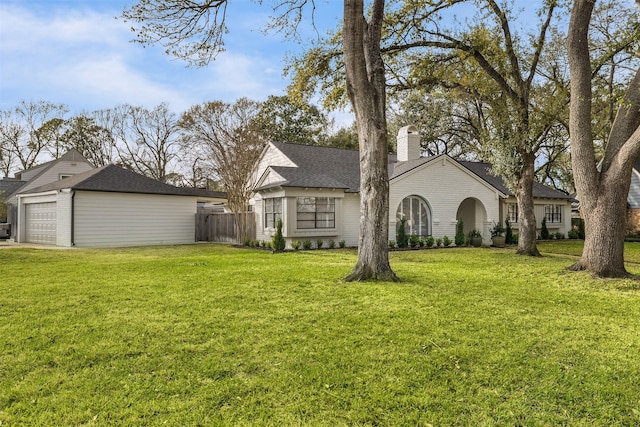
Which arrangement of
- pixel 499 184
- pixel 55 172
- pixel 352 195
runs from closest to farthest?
1. pixel 352 195
2. pixel 499 184
3. pixel 55 172

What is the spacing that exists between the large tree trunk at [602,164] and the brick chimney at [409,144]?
1082 cm

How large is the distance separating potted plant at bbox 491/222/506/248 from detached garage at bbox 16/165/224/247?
15.4 meters

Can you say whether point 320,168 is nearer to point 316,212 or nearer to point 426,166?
point 316,212

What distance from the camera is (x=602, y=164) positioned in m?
8.64

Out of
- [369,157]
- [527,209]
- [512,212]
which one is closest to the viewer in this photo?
[369,157]

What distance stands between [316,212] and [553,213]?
613 inches

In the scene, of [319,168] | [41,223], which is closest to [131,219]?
[41,223]

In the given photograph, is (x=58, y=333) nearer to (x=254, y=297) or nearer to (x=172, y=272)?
(x=254, y=297)

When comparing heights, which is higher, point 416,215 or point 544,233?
point 416,215

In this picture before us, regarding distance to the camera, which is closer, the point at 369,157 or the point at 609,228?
the point at 369,157

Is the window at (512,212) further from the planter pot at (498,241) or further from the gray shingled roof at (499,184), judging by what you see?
the planter pot at (498,241)

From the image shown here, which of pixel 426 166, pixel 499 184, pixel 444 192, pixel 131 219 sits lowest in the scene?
pixel 131 219

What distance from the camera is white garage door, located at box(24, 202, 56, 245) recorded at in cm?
1870

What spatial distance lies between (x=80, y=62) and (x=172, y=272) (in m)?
8.88
